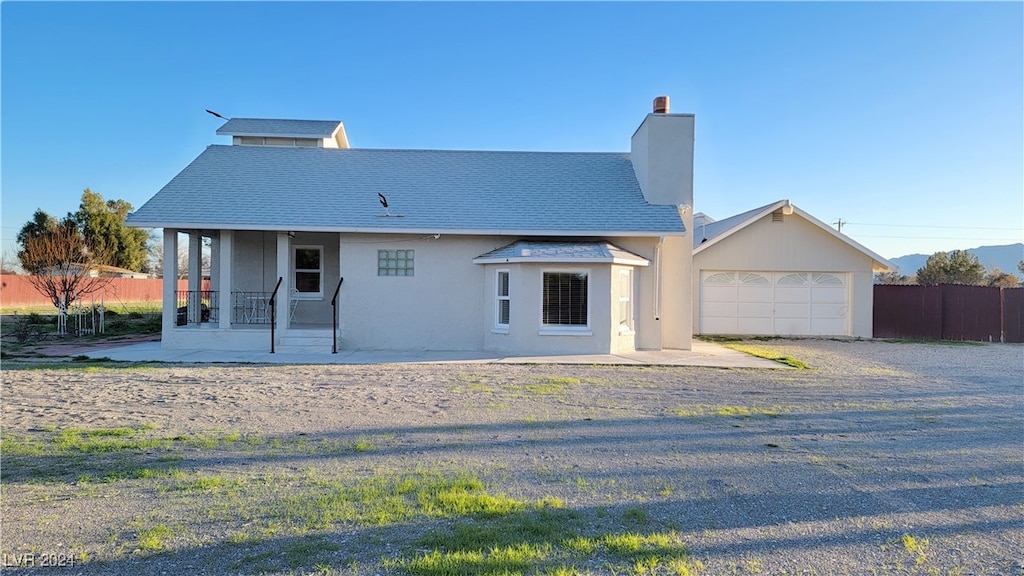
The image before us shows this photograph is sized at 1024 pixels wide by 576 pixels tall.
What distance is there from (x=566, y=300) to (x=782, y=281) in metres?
9.94

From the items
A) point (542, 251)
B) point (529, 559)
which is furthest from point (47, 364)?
point (529, 559)

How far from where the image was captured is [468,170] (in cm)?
1705

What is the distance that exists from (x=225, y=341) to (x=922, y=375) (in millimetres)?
16148

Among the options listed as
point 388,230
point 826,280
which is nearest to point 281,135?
point 388,230

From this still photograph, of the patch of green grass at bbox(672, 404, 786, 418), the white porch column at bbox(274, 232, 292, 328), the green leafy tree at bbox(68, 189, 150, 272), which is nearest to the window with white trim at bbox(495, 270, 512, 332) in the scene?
the white porch column at bbox(274, 232, 292, 328)

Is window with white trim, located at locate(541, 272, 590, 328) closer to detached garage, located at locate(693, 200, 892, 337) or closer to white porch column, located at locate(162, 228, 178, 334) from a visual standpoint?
detached garage, located at locate(693, 200, 892, 337)

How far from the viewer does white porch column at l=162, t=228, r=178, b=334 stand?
13719mm

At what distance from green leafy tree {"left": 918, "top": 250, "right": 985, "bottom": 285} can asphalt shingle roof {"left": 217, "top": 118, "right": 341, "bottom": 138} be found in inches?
1295

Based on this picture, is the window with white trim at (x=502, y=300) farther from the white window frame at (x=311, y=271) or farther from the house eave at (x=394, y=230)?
the white window frame at (x=311, y=271)

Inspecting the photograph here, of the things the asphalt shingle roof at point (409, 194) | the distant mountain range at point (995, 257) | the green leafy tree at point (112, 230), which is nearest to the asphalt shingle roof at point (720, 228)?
the asphalt shingle roof at point (409, 194)

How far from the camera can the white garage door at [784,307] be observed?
19141mm

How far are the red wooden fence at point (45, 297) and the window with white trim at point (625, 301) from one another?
24.9m

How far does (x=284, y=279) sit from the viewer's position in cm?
1416

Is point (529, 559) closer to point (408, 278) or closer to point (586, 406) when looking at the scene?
point (586, 406)
